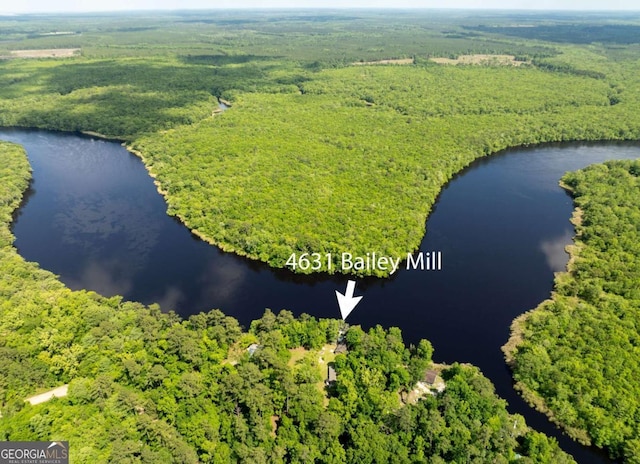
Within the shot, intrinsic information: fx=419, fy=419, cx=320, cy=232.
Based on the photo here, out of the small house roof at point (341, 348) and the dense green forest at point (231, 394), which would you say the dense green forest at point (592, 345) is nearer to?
the dense green forest at point (231, 394)

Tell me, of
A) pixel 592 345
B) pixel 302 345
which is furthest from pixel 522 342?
pixel 302 345

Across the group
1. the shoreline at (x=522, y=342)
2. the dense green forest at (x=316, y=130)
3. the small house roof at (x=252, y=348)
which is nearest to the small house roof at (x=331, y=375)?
the small house roof at (x=252, y=348)

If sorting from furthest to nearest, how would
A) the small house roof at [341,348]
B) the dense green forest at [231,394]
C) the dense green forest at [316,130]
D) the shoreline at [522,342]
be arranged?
1. the dense green forest at [316,130]
2. the small house roof at [341,348]
3. the shoreline at [522,342]
4. the dense green forest at [231,394]

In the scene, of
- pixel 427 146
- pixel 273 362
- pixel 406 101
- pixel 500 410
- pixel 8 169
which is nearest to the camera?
pixel 500 410

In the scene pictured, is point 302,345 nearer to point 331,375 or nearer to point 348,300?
point 331,375

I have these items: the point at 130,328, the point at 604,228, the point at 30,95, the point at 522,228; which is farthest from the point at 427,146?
the point at 30,95

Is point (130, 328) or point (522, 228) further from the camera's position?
point (522, 228)

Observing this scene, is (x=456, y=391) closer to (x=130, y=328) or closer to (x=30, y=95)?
(x=130, y=328)
